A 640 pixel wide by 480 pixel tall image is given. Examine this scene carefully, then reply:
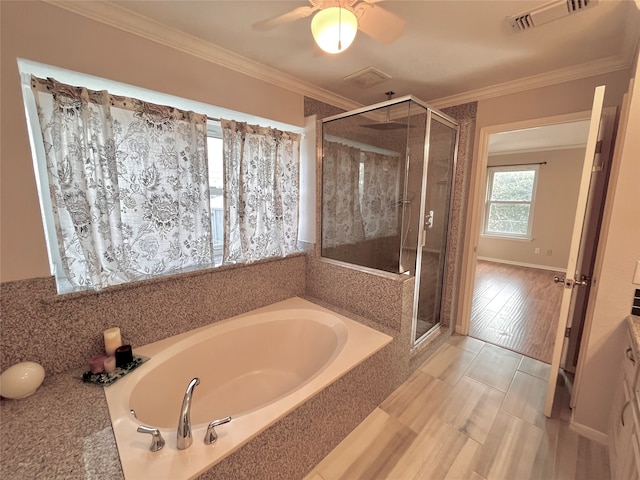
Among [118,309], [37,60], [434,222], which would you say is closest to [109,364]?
[118,309]

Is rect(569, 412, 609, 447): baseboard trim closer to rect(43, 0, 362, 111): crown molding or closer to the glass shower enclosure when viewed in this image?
the glass shower enclosure

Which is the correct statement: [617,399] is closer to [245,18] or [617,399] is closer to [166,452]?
[166,452]

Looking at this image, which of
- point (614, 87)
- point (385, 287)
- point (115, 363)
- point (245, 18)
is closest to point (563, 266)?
point (614, 87)

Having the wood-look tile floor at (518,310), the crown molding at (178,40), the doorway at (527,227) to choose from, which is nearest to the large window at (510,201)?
the doorway at (527,227)

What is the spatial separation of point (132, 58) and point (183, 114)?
36 centimetres

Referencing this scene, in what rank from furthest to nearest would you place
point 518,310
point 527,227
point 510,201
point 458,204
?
point 510,201, point 527,227, point 518,310, point 458,204

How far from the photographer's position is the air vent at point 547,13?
4.37 ft

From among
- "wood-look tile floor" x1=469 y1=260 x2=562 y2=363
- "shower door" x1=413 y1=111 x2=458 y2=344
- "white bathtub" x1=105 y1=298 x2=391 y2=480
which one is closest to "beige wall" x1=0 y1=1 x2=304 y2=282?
"white bathtub" x1=105 y1=298 x2=391 y2=480

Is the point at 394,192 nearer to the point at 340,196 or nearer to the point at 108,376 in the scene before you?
the point at 340,196

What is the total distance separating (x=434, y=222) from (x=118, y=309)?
2531 millimetres

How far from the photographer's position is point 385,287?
2.03 metres

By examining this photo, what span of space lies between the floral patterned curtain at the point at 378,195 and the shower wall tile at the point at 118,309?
107 cm

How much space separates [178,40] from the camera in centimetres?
164

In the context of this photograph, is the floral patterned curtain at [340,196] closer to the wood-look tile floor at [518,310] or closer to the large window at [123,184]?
the large window at [123,184]
